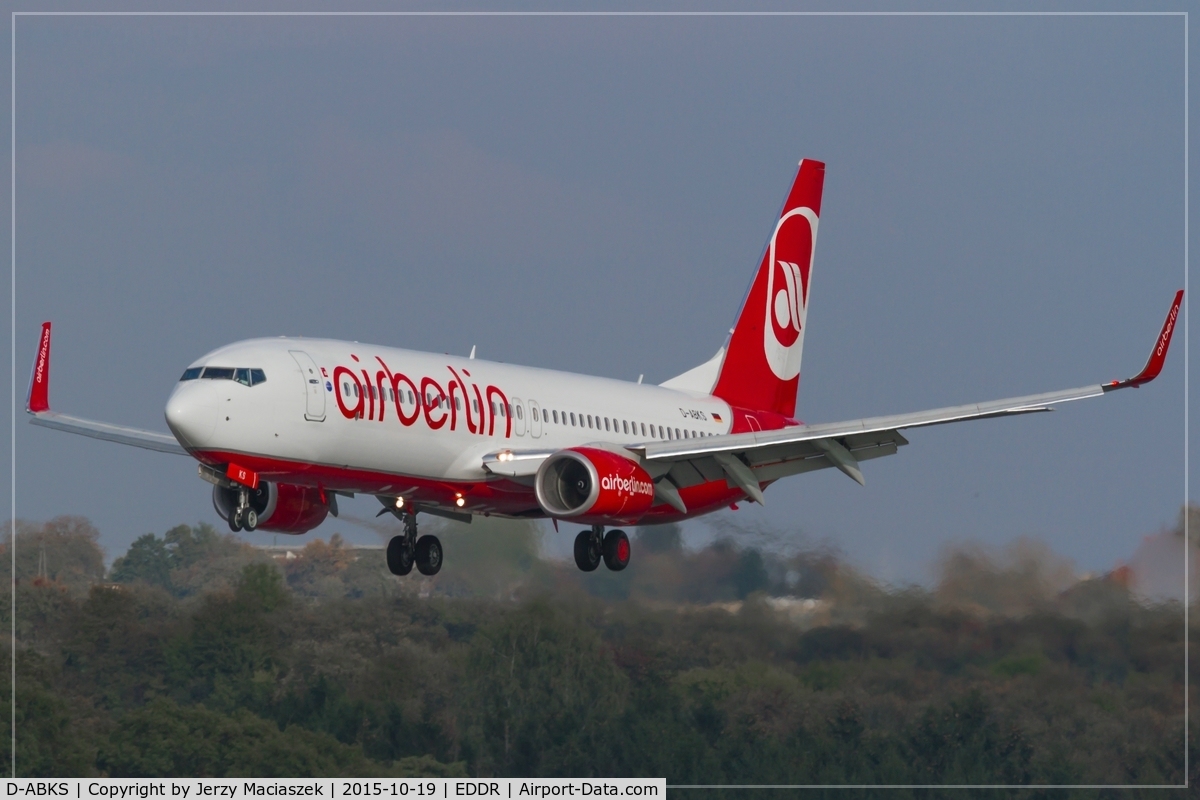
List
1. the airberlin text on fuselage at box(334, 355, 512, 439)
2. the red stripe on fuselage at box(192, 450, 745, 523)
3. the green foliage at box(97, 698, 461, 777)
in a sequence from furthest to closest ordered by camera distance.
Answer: the green foliage at box(97, 698, 461, 777), the airberlin text on fuselage at box(334, 355, 512, 439), the red stripe on fuselage at box(192, 450, 745, 523)

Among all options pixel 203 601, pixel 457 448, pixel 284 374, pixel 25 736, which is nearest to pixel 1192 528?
pixel 457 448

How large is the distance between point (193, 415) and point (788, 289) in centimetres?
Answer: 2033

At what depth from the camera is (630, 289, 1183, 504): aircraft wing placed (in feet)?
114

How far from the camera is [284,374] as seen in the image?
3303 centimetres

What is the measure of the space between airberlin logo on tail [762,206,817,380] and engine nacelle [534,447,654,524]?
11486 millimetres

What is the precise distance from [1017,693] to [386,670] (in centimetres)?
2118

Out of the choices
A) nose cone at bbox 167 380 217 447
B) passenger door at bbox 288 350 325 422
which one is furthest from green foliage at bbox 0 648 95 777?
nose cone at bbox 167 380 217 447

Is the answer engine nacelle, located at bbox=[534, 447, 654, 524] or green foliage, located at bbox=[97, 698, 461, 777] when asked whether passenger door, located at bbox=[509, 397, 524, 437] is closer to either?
engine nacelle, located at bbox=[534, 447, 654, 524]

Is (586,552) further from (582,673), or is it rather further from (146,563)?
(146,563)

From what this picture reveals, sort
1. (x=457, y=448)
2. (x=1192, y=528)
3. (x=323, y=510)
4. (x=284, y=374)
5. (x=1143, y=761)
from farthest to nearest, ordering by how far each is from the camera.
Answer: (x=1143, y=761) → (x=1192, y=528) → (x=323, y=510) → (x=457, y=448) → (x=284, y=374)

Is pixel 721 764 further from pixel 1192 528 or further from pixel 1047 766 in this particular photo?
pixel 1192 528

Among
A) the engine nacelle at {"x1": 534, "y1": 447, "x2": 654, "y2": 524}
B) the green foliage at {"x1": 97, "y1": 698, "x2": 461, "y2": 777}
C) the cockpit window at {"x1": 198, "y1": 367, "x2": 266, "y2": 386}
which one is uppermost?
the cockpit window at {"x1": 198, "y1": 367, "x2": 266, "y2": 386}

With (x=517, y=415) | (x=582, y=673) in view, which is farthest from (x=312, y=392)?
(x=582, y=673)

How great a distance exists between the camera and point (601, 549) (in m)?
39.8
